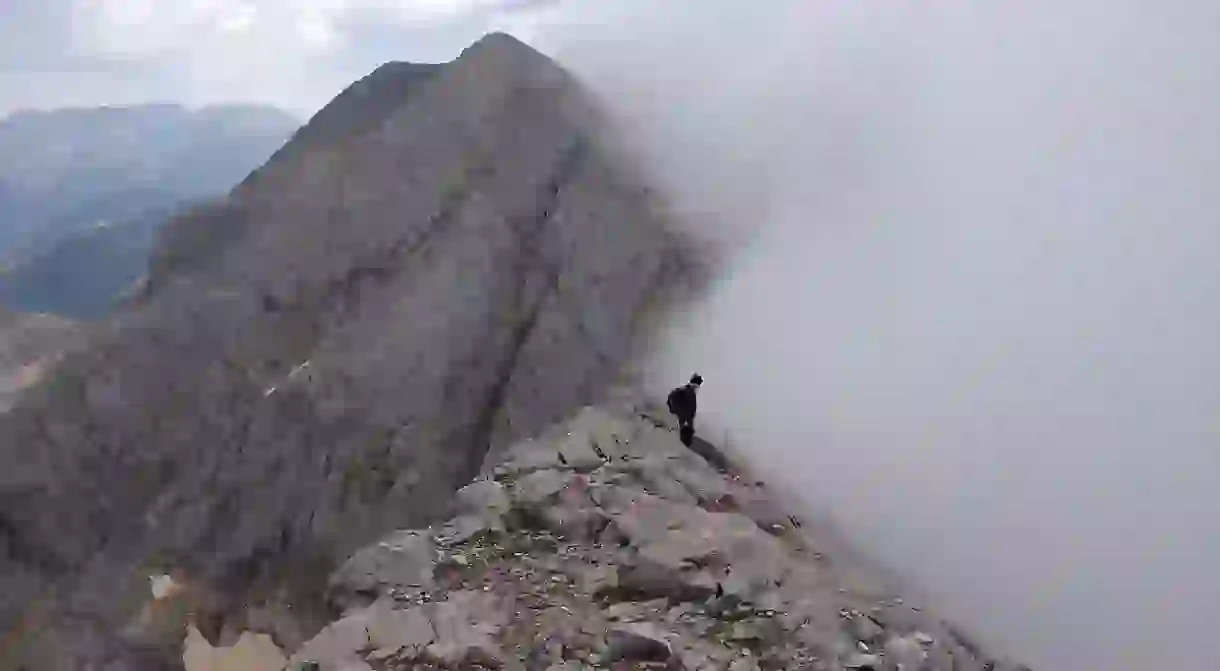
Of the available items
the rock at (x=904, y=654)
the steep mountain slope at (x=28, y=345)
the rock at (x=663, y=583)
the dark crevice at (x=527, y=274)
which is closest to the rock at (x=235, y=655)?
the dark crevice at (x=527, y=274)

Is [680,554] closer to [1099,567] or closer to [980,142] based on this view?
[1099,567]

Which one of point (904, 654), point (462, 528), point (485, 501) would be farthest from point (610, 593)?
point (904, 654)

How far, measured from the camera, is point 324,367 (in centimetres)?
4400

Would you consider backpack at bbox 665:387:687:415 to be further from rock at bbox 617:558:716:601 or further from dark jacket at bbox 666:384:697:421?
rock at bbox 617:558:716:601

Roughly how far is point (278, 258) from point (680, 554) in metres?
39.9

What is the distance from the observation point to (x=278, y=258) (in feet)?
158

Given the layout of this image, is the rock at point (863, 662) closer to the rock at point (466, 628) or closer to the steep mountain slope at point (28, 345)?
the rock at point (466, 628)

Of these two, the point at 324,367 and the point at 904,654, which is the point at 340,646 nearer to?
Answer: the point at 904,654

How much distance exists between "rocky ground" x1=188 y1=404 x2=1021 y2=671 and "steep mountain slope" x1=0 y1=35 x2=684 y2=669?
23.0 meters

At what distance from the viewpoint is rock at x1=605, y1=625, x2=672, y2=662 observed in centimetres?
1214

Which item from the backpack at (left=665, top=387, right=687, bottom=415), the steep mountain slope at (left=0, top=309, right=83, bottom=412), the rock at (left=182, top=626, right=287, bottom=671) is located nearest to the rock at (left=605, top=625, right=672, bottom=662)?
the backpack at (left=665, top=387, right=687, bottom=415)

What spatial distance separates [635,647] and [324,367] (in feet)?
116

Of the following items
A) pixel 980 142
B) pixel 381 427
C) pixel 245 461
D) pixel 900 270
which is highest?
pixel 980 142

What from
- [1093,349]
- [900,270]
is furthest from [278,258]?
[1093,349]
